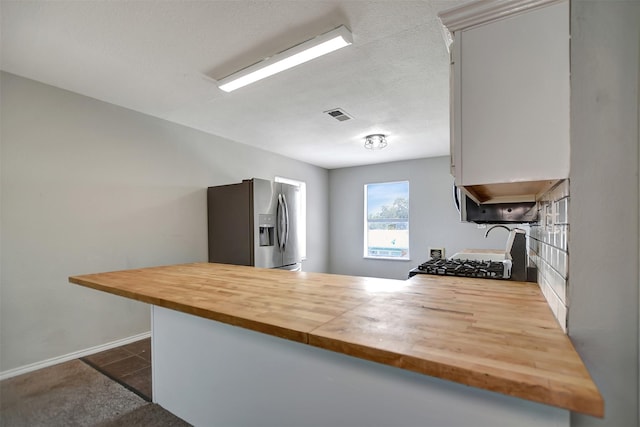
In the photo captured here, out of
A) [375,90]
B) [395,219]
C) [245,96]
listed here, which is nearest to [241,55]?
[245,96]

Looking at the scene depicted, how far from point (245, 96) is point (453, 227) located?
391 centimetres

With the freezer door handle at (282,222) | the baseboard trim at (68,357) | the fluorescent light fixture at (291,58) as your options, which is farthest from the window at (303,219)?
the fluorescent light fixture at (291,58)

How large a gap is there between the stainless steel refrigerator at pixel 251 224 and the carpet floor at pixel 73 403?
5.44ft

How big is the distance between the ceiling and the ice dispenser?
1126 millimetres

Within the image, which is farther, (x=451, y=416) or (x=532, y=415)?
(x=451, y=416)

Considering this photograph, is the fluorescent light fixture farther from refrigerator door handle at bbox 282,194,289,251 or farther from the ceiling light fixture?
the ceiling light fixture

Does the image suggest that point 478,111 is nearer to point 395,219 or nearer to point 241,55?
point 241,55

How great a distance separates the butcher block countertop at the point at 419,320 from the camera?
0.64 m

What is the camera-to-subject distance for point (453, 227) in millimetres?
4957

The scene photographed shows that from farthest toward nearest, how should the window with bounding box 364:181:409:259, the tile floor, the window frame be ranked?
the window with bounding box 364:181:409:259 → the window frame → the tile floor

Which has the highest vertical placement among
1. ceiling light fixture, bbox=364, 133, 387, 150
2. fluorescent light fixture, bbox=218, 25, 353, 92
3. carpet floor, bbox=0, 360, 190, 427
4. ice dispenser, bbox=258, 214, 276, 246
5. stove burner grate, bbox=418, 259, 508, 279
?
fluorescent light fixture, bbox=218, 25, 353, 92

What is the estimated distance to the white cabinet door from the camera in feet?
3.09

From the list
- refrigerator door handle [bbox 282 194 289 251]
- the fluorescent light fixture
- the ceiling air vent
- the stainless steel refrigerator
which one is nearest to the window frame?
the stainless steel refrigerator

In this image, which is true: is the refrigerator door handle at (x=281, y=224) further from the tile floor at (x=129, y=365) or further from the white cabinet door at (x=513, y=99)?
the white cabinet door at (x=513, y=99)
